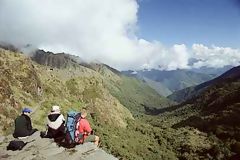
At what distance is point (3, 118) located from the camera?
9644cm

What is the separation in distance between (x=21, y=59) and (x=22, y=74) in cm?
1075

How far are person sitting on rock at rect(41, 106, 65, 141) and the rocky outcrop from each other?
575 mm

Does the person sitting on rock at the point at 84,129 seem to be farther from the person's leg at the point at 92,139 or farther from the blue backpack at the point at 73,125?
the blue backpack at the point at 73,125

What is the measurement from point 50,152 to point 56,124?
2354 mm

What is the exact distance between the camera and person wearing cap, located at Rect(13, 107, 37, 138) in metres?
27.1

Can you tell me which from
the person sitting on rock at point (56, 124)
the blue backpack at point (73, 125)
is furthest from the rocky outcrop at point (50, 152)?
the blue backpack at point (73, 125)

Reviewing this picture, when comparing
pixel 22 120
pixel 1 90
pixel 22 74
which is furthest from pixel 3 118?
pixel 22 120

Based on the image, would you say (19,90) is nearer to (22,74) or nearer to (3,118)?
(22,74)

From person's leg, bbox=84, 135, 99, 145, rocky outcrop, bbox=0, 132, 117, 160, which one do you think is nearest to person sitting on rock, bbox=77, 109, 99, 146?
person's leg, bbox=84, 135, 99, 145

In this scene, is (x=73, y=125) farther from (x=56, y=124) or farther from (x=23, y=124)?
(x=23, y=124)

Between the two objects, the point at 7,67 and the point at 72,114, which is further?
the point at 7,67

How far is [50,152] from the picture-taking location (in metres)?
24.6

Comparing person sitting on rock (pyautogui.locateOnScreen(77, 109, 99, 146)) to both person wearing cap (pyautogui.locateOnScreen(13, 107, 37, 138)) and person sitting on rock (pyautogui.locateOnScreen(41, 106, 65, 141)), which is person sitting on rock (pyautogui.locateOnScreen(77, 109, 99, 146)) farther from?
person wearing cap (pyautogui.locateOnScreen(13, 107, 37, 138))

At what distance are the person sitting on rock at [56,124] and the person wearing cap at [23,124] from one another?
74.4 inches
